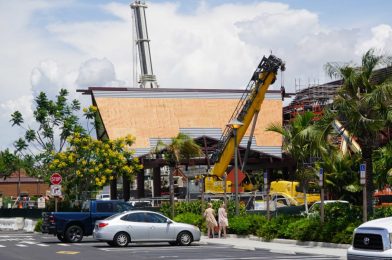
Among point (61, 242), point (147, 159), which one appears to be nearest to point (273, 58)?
point (147, 159)

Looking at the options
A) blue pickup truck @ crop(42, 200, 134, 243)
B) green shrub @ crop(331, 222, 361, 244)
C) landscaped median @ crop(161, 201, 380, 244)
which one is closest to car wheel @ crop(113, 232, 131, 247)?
blue pickup truck @ crop(42, 200, 134, 243)

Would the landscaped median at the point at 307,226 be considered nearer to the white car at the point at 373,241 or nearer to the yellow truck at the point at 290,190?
the white car at the point at 373,241

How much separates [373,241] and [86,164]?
36.6 metres

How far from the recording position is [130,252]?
2620cm

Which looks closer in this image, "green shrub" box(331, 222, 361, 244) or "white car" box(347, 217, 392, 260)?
"white car" box(347, 217, 392, 260)

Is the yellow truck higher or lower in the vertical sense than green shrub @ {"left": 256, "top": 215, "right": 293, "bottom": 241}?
higher

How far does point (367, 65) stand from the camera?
85.3 feet

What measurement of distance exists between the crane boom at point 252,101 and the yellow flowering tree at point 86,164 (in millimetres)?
6142

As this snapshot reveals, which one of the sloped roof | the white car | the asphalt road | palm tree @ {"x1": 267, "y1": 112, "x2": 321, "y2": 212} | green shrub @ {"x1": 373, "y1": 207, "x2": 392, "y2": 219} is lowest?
the asphalt road

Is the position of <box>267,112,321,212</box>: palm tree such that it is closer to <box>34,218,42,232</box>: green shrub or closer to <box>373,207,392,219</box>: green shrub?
<box>373,207,392,219</box>: green shrub

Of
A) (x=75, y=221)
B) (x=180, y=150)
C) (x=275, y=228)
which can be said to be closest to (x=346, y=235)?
(x=275, y=228)

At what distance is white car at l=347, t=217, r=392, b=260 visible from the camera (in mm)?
15353

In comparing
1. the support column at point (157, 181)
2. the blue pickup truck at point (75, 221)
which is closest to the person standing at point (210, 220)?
the blue pickup truck at point (75, 221)

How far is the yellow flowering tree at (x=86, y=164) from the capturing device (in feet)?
165
